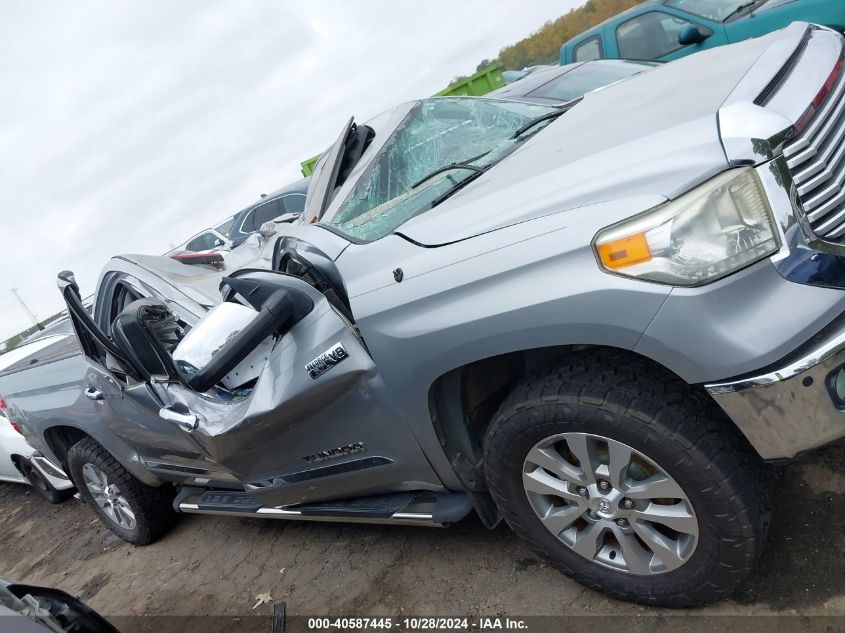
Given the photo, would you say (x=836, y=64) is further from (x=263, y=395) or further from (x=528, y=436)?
(x=263, y=395)

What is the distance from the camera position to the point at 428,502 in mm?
2393

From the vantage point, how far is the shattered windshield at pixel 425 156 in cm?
233

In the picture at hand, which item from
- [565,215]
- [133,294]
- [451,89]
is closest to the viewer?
[565,215]

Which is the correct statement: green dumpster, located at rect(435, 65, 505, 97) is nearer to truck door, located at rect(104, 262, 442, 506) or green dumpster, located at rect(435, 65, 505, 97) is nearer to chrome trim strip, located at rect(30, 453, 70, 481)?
chrome trim strip, located at rect(30, 453, 70, 481)

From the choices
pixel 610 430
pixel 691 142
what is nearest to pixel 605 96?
pixel 691 142

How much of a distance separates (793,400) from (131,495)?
3.88 metres

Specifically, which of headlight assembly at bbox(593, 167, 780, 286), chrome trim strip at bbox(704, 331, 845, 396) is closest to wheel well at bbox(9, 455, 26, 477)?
headlight assembly at bbox(593, 167, 780, 286)

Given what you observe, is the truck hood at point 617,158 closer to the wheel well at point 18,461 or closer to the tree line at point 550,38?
the wheel well at point 18,461

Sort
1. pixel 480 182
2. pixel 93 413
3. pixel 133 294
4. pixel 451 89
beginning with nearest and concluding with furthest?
1. pixel 480 182
2. pixel 133 294
3. pixel 93 413
4. pixel 451 89

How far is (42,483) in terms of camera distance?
5.38m

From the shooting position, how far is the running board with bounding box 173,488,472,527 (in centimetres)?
230

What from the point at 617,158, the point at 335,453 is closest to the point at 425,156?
the point at 617,158

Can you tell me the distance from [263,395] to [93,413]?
82.1 inches

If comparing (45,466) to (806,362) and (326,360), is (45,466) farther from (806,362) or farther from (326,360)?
(806,362)
